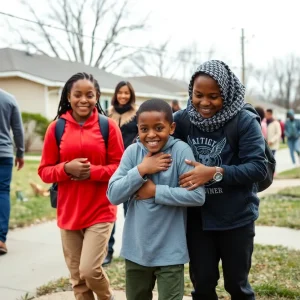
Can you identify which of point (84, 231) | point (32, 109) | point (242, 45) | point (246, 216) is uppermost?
point (242, 45)

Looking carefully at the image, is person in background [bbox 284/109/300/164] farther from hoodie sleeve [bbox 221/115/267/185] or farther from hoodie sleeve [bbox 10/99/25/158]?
hoodie sleeve [bbox 221/115/267/185]

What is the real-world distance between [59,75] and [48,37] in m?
16.4

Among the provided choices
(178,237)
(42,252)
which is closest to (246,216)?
(178,237)

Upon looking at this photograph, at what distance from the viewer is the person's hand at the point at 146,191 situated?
2551mm

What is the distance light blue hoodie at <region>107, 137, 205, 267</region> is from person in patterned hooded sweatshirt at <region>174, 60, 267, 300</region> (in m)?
0.08

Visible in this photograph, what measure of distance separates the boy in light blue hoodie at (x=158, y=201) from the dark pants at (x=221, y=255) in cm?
14

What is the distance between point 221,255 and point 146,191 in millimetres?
652

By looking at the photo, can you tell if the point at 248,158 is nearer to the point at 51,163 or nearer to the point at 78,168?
the point at 78,168

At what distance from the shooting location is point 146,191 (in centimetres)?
257

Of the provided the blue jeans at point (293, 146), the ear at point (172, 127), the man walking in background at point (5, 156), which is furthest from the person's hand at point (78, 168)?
the blue jeans at point (293, 146)

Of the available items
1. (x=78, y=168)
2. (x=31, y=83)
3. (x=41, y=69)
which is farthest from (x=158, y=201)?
(x=41, y=69)

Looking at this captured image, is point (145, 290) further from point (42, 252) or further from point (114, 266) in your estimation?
point (42, 252)

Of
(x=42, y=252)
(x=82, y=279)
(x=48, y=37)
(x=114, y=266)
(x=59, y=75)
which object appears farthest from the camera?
(x=48, y=37)

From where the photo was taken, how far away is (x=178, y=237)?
2.60 m
